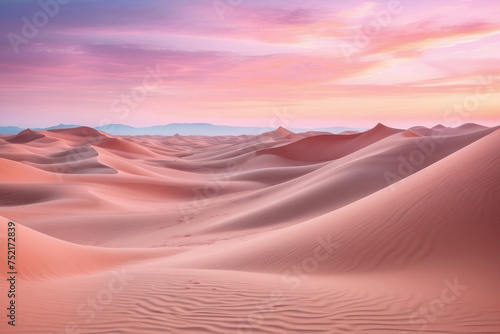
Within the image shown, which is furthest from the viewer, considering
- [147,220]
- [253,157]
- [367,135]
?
[367,135]

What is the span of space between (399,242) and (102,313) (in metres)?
5.12

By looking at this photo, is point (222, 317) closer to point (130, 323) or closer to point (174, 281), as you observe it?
point (130, 323)

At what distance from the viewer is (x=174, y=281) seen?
5801 millimetres

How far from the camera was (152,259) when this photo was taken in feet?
35.2

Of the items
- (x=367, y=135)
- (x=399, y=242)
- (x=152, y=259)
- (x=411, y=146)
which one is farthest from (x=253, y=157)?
(x=399, y=242)

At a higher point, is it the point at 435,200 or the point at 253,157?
the point at 253,157

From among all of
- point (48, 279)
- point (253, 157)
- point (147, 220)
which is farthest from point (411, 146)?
point (253, 157)

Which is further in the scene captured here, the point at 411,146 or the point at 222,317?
the point at 411,146

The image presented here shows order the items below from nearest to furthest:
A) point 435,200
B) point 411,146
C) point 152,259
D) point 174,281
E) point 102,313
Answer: point 102,313, point 174,281, point 435,200, point 152,259, point 411,146

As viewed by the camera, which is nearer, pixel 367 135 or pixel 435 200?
pixel 435 200

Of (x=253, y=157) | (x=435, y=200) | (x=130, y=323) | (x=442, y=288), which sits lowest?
(x=130, y=323)

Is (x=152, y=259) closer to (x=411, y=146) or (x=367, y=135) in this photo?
(x=411, y=146)

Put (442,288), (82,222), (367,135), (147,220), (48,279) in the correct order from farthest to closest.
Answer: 1. (367,135)
2. (147,220)
3. (82,222)
4. (48,279)
5. (442,288)

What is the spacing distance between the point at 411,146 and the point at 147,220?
1714 centimetres
